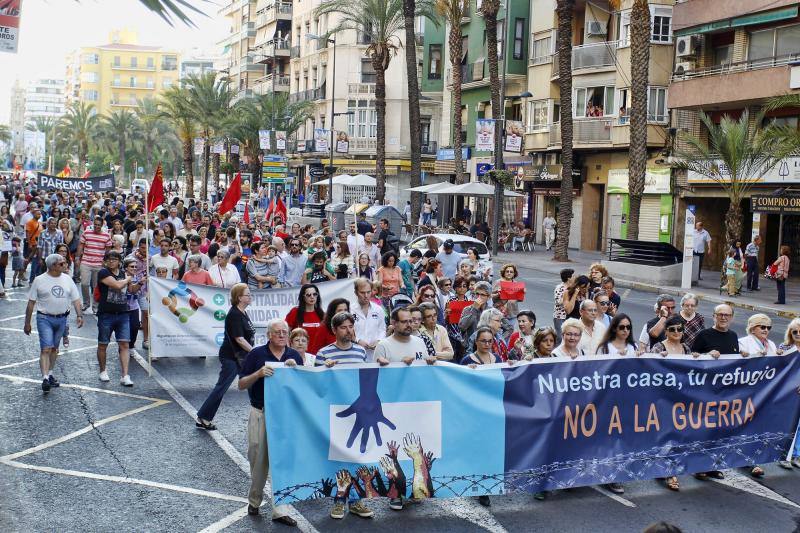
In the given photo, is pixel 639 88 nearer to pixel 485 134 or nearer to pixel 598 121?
pixel 485 134

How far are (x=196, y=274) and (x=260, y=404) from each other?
22.1ft

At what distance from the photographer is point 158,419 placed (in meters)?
10.9

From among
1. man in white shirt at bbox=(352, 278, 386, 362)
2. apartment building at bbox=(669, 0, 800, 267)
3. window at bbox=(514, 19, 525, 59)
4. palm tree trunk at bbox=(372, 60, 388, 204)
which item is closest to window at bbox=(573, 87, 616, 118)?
apartment building at bbox=(669, 0, 800, 267)

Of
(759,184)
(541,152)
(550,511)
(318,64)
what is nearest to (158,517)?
(550,511)

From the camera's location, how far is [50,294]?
12141 mm

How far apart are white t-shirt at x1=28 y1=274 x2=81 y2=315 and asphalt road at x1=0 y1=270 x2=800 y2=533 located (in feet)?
3.46

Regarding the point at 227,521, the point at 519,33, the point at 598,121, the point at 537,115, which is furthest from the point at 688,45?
the point at 227,521

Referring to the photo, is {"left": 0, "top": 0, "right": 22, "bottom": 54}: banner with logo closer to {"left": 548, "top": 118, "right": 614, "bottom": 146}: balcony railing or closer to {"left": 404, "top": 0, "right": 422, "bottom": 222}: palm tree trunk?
{"left": 548, "top": 118, "right": 614, "bottom": 146}: balcony railing

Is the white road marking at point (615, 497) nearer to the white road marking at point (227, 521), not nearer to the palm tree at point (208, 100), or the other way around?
the white road marking at point (227, 521)

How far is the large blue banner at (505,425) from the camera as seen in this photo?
7.85 m

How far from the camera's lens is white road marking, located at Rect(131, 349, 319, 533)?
7.90m

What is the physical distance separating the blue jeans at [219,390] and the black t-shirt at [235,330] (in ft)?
0.38

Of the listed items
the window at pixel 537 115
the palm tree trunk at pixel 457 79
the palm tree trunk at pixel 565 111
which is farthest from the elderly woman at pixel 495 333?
the window at pixel 537 115

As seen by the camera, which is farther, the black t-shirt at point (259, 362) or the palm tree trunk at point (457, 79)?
the palm tree trunk at point (457, 79)
